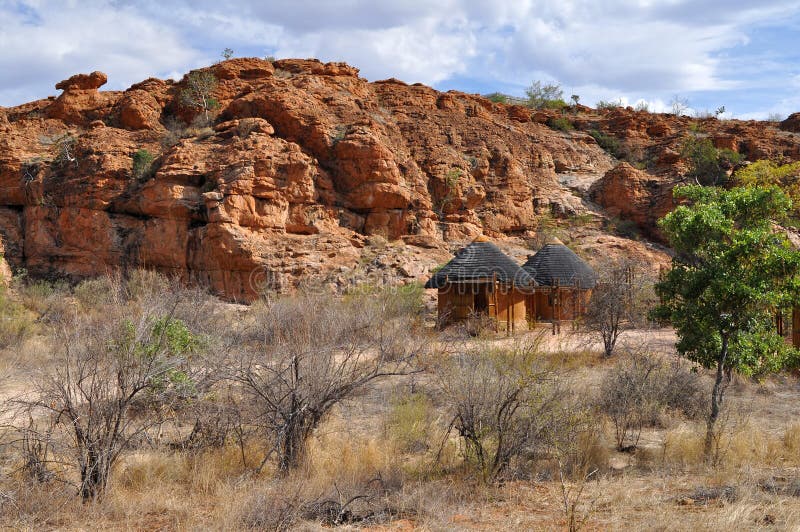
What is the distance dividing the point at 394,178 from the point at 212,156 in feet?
24.1

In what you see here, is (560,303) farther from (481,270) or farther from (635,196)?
(635,196)

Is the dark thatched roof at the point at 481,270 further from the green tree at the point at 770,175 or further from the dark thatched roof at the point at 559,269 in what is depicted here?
the green tree at the point at 770,175

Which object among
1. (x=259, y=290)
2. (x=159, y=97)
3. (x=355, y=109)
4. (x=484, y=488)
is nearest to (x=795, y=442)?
(x=484, y=488)

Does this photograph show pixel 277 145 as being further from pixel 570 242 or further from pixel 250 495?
pixel 250 495

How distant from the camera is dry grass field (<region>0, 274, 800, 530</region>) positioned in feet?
16.4

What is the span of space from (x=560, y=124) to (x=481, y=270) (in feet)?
73.3

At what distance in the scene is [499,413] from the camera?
5977 mm

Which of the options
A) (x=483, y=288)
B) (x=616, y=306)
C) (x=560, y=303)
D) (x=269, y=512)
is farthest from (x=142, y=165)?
(x=269, y=512)

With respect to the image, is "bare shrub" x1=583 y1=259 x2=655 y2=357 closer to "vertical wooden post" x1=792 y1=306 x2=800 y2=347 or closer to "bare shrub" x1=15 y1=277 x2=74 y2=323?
"vertical wooden post" x1=792 y1=306 x2=800 y2=347

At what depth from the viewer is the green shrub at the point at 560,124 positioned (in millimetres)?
36719

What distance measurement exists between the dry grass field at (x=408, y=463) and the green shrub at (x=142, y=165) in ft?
54.8

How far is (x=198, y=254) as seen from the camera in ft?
71.7

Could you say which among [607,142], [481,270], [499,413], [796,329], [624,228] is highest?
[607,142]

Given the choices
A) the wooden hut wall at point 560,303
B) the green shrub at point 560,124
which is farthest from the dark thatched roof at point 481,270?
the green shrub at point 560,124
